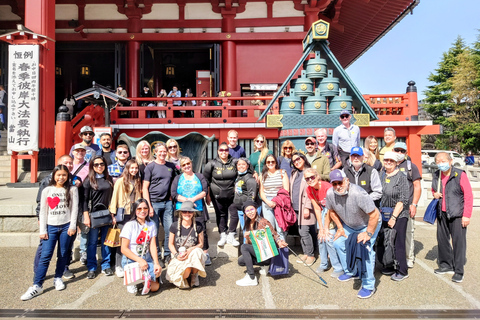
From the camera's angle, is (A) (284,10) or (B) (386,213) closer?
(B) (386,213)

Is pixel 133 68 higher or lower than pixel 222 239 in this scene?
higher

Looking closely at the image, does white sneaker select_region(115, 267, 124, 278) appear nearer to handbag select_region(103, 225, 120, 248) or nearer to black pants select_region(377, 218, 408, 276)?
handbag select_region(103, 225, 120, 248)

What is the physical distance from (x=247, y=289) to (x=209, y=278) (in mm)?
565

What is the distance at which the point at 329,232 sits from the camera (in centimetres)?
409

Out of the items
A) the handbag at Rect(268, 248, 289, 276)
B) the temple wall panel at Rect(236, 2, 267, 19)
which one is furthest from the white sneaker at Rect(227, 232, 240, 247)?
the temple wall panel at Rect(236, 2, 267, 19)

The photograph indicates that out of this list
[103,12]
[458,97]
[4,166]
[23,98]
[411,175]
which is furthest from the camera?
[458,97]

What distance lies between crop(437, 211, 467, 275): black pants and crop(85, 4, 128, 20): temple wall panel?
12711 mm

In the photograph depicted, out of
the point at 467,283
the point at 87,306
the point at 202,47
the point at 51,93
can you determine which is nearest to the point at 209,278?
the point at 87,306

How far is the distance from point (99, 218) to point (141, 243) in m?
0.71

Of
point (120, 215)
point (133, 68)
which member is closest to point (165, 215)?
point (120, 215)

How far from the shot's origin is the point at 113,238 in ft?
13.6

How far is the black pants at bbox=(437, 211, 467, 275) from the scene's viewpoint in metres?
3.99

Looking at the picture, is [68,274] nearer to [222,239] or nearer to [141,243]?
[141,243]

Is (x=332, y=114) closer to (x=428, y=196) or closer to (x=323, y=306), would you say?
(x=323, y=306)
